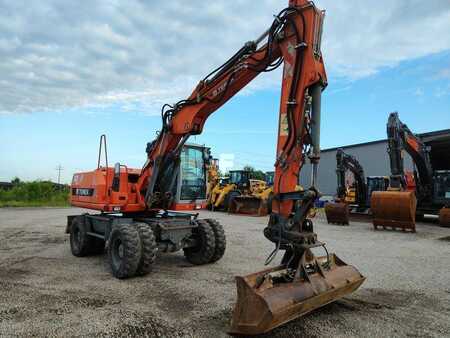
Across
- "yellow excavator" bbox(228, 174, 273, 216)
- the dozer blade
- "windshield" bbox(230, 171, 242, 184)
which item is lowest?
the dozer blade

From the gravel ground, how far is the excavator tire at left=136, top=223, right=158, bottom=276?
191mm

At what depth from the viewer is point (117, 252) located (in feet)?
23.4

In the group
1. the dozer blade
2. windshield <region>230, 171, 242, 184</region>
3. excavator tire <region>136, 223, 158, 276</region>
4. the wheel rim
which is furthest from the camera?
windshield <region>230, 171, 242, 184</region>

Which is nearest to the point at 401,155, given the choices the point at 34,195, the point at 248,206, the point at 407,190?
the point at 407,190

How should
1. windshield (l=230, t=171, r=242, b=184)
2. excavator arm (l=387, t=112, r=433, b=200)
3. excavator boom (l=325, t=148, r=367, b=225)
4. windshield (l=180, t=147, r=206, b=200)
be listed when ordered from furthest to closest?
1. windshield (l=230, t=171, r=242, b=184)
2. excavator boom (l=325, t=148, r=367, b=225)
3. excavator arm (l=387, t=112, r=433, b=200)
4. windshield (l=180, t=147, r=206, b=200)

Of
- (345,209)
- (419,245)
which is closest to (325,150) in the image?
(345,209)

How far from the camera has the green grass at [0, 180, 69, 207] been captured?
28.7m

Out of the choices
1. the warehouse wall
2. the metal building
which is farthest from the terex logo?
the warehouse wall

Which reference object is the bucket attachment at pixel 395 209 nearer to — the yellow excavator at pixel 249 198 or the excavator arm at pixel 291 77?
the yellow excavator at pixel 249 198

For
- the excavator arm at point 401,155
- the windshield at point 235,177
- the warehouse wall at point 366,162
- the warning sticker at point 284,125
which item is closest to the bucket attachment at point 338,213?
the excavator arm at point 401,155

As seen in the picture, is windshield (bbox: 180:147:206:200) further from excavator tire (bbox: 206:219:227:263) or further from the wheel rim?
the wheel rim

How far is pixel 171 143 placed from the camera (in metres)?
7.94

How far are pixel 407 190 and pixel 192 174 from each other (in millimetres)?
10260

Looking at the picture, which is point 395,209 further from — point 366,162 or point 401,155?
point 366,162
